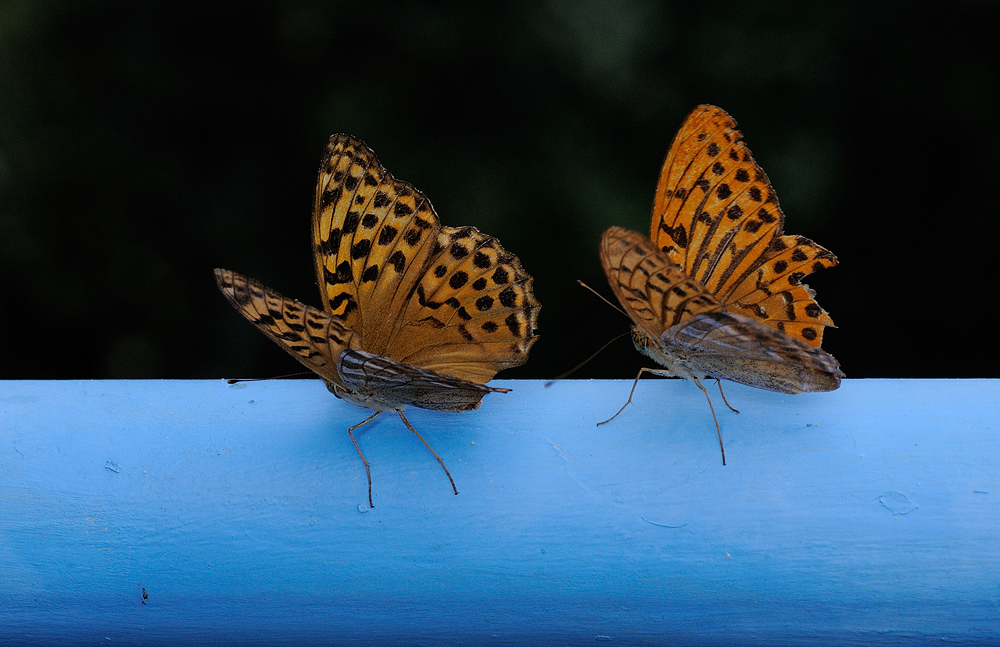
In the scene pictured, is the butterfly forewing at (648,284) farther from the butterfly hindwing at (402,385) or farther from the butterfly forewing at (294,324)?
the butterfly forewing at (294,324)

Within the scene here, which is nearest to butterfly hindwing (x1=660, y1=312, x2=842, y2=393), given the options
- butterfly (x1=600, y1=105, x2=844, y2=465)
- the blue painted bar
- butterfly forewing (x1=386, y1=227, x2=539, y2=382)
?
butterfly (x1=600, y1=105, x2=844, y2=465)

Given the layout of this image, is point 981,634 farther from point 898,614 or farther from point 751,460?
point 751,460

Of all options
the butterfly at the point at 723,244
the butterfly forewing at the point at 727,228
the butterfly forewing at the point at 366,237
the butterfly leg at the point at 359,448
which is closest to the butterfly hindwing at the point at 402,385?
the butterfly leg at the point at 359,448

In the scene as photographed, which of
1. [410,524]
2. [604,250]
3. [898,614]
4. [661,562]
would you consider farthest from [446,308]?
[898,614]

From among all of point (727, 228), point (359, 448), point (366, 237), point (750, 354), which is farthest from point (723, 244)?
point (359, 448)

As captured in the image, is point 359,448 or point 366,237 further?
point 366,237

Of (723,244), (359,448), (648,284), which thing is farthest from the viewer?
(723,244)

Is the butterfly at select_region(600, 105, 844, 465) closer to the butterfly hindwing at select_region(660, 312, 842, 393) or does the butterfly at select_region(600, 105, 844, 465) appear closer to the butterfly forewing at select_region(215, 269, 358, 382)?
the butterfly hindwing at select_region(660, 312, 842, 393)

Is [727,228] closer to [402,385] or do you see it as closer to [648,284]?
[648,284]
